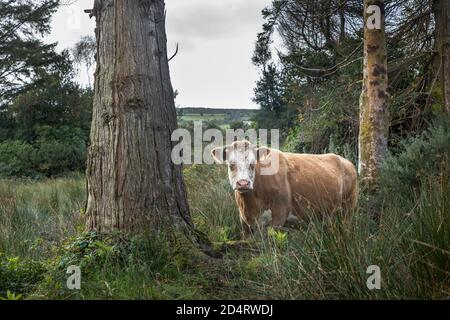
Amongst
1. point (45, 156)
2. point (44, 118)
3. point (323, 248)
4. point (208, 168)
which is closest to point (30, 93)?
point (44, 118)

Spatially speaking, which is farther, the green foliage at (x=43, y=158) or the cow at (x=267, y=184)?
the green foliage at (x=43, y=158)

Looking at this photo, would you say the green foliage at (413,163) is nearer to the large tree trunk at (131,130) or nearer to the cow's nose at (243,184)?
the cow's nose at (243,184)

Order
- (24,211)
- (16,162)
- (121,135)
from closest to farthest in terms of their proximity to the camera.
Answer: (121,135) < (24,211) < (16,162)

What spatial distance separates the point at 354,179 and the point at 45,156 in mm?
18151

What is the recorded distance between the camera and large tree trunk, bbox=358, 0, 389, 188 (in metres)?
8.72

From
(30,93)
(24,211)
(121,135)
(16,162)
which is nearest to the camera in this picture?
(121,135)

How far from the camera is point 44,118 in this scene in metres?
25.7

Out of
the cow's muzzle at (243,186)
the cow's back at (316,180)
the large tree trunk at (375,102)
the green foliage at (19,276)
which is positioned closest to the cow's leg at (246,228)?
the cow's back at (316,180)

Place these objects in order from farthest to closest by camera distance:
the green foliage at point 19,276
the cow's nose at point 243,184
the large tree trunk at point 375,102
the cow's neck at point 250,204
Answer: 1. the large tree trunk at point 375,102
2. the cow's neck at point 250,204
3. the cow's nose at point 243,184
4. the green foliage at point 19,276

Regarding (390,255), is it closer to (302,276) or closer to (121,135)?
(302,276)

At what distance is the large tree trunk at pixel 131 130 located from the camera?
458cm

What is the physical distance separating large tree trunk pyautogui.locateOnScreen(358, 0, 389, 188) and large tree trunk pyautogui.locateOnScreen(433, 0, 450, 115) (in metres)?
2.18

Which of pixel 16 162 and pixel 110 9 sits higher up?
pixel 110 9

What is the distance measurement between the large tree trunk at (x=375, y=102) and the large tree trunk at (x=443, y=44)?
2.18 m
